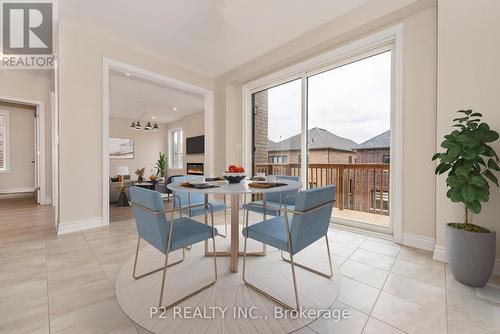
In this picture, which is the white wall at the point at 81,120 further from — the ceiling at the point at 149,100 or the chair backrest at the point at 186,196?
the chair backrest at the point at 186,196

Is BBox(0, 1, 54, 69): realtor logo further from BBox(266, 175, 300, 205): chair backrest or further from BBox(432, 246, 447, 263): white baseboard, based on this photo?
BBox(432, 246, 447, 263): white baseboard

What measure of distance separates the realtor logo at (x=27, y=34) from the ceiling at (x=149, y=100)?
38.4 inches

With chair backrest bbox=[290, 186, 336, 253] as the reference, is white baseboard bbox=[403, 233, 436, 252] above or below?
below

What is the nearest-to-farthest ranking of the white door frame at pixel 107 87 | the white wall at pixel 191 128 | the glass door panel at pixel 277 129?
the white door frame at pixel 107 87, the glass door panel at pixel 277 129, the white wall at pixel 191 128

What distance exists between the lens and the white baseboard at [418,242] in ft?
7.18

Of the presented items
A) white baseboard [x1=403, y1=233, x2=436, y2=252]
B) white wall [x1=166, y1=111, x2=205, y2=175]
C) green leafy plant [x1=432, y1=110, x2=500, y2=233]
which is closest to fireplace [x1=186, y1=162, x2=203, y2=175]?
white wall [x1=166, y1=111, x2=205, y2=175]

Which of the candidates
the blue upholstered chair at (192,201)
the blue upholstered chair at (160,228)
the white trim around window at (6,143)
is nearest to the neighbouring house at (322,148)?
the blue upholstered chair at (192,201)

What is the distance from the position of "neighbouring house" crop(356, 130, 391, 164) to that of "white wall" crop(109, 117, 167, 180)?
7695mm

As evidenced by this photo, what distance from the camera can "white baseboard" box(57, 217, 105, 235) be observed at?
2721 millimetres

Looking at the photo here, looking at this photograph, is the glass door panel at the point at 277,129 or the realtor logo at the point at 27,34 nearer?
the realtor logo at the point at 27,34

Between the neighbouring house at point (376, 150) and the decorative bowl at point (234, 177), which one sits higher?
the neighbouring house at point (376, 150)

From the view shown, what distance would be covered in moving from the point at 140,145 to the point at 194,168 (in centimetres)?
275

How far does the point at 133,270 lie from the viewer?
5.77ft

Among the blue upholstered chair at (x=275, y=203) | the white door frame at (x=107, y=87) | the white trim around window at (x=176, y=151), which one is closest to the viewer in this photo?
the blue upholstered chair at (x=275, y=203)
